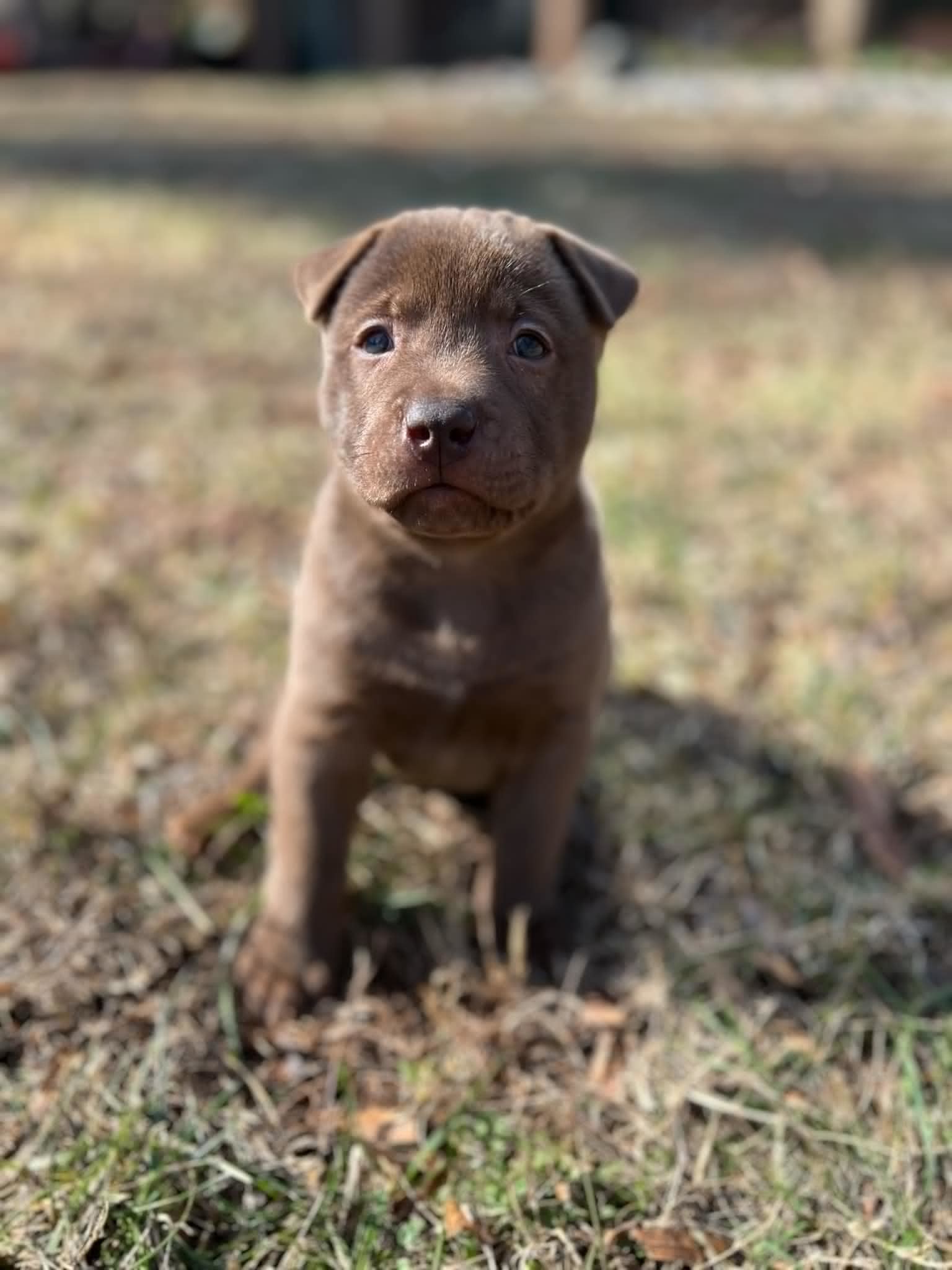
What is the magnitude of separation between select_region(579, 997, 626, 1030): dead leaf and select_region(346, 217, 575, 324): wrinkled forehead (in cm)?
156

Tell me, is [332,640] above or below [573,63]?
above

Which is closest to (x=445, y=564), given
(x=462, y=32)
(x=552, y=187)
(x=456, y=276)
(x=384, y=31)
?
(x=456, y=276)

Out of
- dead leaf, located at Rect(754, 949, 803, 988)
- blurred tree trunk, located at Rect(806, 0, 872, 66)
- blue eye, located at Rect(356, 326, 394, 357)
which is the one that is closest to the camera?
blue eye, located at Rect(356, 326, 394, 357)

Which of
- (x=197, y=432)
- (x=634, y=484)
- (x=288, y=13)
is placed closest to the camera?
(x=634, y=484)

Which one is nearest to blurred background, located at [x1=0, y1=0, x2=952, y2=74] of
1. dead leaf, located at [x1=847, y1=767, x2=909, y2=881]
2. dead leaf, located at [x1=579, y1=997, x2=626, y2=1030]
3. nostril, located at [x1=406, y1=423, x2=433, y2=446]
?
dead leaf, located at [x1=847, y1=767, x2=909, y2=881]

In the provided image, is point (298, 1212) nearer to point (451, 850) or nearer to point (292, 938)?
point (292, 938)

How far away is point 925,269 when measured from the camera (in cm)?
794

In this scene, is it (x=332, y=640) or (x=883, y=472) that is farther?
(x=883, y=472)

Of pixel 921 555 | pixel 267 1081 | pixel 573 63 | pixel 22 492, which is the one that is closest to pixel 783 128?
pixel 573 63

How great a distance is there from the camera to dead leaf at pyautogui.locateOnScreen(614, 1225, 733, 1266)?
2.25 metres

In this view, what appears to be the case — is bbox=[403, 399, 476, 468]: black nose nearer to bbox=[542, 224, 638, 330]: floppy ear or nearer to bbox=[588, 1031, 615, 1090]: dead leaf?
bbox=[542, 224, 638, 330]: floppy ear

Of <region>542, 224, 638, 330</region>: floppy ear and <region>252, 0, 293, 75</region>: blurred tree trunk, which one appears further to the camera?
<region>252, 0, 293, 75</region>: blurred tree trunk

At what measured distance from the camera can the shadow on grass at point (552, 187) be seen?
8.88 meters

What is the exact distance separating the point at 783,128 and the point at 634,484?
9.34 metres
